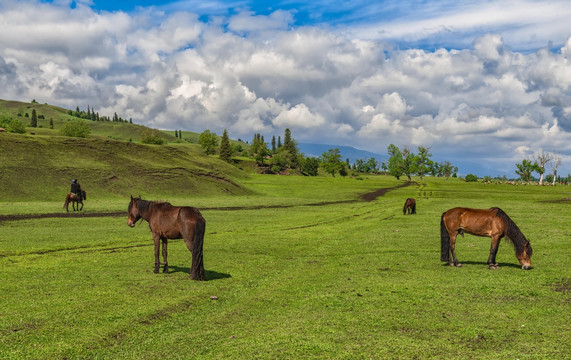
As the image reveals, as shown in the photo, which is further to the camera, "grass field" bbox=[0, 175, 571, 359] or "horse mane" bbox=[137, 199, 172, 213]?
"horse mane" bbox=[137, 199, 172, 213]

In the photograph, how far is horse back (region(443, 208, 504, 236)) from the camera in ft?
54.1

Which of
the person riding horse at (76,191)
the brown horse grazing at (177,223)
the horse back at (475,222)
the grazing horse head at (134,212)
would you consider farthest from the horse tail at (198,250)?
the person riding horse at (76,191)

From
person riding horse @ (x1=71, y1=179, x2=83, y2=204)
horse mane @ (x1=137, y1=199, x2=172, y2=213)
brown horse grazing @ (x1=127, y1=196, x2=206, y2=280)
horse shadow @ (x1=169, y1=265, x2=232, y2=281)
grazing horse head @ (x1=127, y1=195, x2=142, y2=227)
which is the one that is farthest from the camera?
person riding horse @ (x1=71, y1=179, x2=83, y2=204)

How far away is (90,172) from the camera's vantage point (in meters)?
81.6

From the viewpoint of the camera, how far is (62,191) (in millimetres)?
70562

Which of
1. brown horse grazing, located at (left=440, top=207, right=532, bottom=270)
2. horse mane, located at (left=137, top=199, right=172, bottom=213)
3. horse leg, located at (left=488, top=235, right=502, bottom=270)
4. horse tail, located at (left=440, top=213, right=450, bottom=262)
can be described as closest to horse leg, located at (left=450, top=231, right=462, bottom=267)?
brown horse grazing, located at (left=440, top=207, right=532, bottom=270)

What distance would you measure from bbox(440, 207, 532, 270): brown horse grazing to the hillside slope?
67017 mm

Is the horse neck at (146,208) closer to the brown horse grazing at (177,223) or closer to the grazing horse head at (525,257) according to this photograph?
the brown horse grazing at (177,223)

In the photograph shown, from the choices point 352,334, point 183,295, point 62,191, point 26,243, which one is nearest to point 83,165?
point 62,191

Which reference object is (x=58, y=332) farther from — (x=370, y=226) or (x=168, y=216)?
(x=370, y=226)

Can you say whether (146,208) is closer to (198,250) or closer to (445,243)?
(198,250)

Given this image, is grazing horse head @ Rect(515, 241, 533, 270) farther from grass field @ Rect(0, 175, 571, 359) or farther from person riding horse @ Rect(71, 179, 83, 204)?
person riding horse @ Rect(71, 179, 83, 204)

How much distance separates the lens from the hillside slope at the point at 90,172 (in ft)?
229

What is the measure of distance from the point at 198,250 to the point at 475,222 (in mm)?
11519
